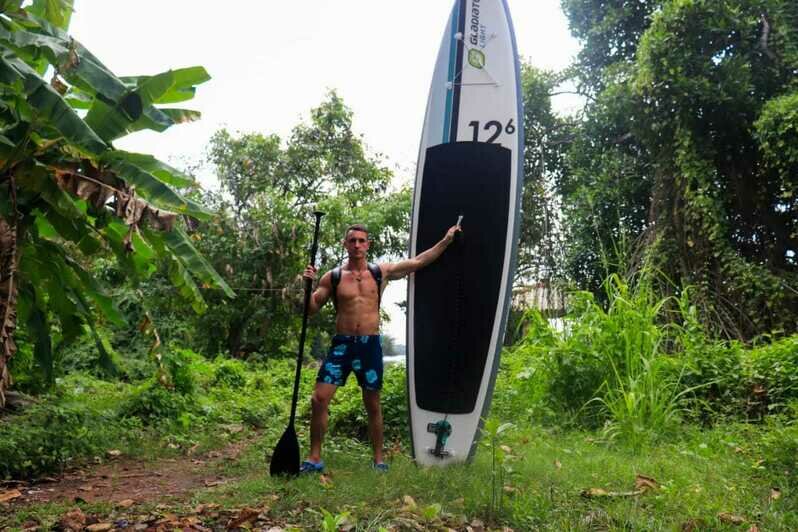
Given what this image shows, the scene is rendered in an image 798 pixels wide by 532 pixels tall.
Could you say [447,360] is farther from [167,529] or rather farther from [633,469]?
[167,529]

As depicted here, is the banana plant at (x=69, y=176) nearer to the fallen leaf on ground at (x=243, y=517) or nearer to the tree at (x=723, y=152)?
the fallen leaf on ground at (x=243, y=517)

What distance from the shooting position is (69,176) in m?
3.79

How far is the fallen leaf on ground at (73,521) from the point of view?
3.04 metres

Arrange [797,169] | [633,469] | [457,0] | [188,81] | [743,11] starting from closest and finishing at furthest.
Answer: [633,469] < [188,81] < [457,0] < [797,169] < [743,11]

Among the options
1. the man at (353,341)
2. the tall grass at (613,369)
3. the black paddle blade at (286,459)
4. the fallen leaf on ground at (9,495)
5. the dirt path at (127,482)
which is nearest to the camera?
the fallen leaf on ground at (9,495)

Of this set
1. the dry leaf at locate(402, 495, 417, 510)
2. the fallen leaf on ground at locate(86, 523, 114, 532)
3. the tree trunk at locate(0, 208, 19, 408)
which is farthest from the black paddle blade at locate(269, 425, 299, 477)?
the tree trunk at locate(0, 208, 19, 408)

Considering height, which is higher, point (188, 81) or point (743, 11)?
point (743, 11)

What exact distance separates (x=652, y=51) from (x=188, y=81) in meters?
7.05

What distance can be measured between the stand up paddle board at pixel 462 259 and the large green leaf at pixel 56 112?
213 centimetres

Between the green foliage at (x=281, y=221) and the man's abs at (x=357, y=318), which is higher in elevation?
the green foliage at (x=281, y=221)

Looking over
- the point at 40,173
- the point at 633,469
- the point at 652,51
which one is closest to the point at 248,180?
the point at 652,51

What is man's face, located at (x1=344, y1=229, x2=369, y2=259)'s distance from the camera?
416 cm

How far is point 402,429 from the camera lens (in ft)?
17.9

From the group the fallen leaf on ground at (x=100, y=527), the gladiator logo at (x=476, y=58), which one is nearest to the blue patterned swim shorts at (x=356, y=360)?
the fallen leaf on ground at (x=100, y=527)
